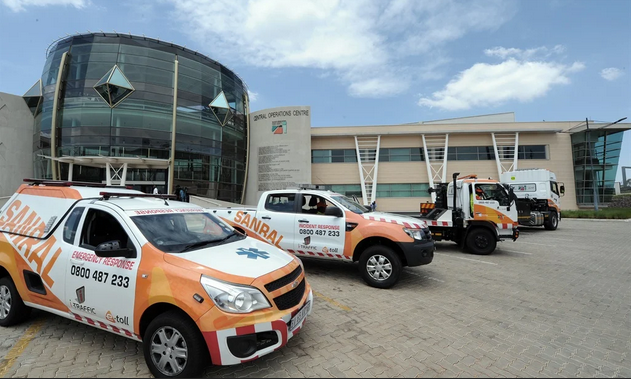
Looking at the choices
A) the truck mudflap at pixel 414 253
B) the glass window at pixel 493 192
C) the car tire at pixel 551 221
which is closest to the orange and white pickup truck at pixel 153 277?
the truck mudflap at pixel 414 253

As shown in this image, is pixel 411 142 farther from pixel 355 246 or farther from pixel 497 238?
pixel 355 246

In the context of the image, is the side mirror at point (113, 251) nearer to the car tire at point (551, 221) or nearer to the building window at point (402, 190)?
the car tire at point (551, 221)

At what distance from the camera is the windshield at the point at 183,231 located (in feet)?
9.59

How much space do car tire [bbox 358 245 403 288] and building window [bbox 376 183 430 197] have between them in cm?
2427

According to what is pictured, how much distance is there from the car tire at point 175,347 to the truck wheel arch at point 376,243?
343 cm

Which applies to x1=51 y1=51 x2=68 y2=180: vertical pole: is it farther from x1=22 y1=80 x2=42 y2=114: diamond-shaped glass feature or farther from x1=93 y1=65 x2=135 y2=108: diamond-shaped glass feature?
→ x1=22 y1=80 x2=42 y2=114: diamond-shaped glass feature

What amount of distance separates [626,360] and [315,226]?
14.5ft

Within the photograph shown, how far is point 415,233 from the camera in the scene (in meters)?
5.29

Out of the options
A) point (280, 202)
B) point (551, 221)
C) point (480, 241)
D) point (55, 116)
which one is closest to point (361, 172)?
point (551, 221)

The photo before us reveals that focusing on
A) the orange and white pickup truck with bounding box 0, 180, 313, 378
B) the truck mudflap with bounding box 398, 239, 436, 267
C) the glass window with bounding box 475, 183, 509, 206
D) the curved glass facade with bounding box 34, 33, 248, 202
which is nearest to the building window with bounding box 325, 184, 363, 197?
the curved glass facade with bounding box 34, 33, 248, 202

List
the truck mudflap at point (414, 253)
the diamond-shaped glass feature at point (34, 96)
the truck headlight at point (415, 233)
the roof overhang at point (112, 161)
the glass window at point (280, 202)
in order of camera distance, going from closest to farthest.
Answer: the truck mudflap at point (414, 253)
the truck headlight at point (415, 233)
the glass window at point (280, 202)
the roof overhang at point (112, 161)
the diamond-shaped glass feature at point (34, 96)

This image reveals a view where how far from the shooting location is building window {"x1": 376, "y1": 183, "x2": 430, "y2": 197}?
28.8 meters

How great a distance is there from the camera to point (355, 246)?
5.38 metres

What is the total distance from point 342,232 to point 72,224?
13.1 feet
